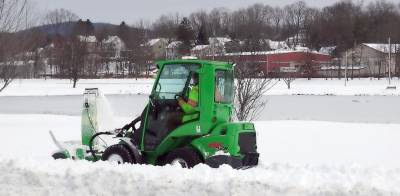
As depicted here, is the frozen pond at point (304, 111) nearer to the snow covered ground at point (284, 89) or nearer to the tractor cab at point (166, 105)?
the snow covered ground at point (284, 89)

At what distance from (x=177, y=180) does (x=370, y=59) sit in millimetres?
92044

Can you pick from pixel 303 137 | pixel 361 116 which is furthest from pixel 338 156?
pixel 361 116

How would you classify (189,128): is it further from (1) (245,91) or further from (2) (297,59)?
(2) (297,59)

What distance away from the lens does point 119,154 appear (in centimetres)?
948

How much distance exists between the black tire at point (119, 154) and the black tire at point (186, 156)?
1.92ft

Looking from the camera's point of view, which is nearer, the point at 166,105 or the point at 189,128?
the point at 189,128

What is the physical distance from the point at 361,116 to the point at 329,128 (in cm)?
768

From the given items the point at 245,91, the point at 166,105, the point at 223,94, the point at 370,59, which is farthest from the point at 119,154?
the point at 370,59

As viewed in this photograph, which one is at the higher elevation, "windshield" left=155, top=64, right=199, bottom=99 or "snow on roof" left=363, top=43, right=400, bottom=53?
"snow on roof" left=363, top=43, right=400, bottom=53

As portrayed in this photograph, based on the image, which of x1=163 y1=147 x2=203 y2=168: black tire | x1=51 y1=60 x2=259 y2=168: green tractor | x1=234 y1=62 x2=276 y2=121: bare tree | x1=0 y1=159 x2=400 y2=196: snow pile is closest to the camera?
x1=0 y1=159 x2=400 y2=196: snow pile

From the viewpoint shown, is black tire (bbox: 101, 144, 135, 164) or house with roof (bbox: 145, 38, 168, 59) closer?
black tire (bbox: 101, 144, 135, 164)

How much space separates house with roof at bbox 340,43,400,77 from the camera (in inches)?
3548

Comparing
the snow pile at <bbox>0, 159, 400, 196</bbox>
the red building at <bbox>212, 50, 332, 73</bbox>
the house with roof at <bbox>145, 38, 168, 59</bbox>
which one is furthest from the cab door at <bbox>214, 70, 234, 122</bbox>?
the house with roof at <bbox>145, 38, 168, 59</bbox>

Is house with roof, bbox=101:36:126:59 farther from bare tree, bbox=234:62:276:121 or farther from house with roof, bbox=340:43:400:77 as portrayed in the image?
bare tree, bbox=234:62:276:121
